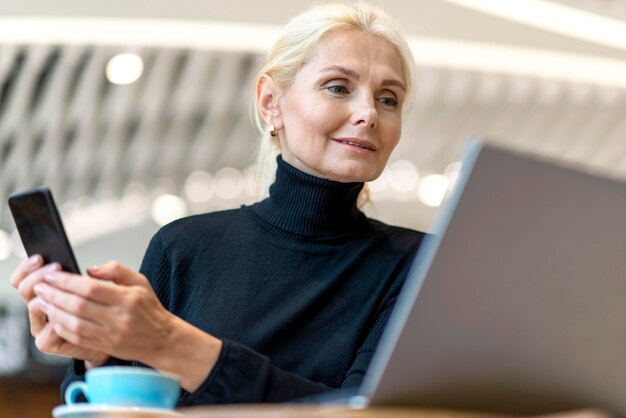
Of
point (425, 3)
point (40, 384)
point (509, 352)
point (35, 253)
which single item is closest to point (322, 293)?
point (35, 253)

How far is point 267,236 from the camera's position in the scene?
6.60 feet

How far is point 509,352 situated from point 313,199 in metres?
0.88

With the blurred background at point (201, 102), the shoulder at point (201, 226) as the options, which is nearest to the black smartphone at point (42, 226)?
the shoulder at point (201, 226)

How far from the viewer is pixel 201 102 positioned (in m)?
7.61

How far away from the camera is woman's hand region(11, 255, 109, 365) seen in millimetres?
1421

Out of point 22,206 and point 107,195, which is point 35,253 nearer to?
point 22,206

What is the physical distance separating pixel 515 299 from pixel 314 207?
2.92 feet

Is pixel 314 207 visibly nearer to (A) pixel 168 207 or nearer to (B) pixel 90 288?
(B) pixel 90 288

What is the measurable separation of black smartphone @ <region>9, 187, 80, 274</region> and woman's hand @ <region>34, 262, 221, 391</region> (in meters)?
0.04

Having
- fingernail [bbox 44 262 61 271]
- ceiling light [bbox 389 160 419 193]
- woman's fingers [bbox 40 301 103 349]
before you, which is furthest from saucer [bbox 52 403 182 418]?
ceiling light [bbox 389 160 419 193]

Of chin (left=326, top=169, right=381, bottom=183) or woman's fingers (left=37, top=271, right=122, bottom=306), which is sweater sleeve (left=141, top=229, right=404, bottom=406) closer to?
woman's fingers (left=37, top=271, right=122, bottom=306)

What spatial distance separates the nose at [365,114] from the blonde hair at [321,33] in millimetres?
147

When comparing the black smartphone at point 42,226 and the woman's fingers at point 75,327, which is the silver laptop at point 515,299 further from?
the black smartphone at point 42,226

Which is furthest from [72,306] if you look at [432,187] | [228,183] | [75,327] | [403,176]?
[432,187]
